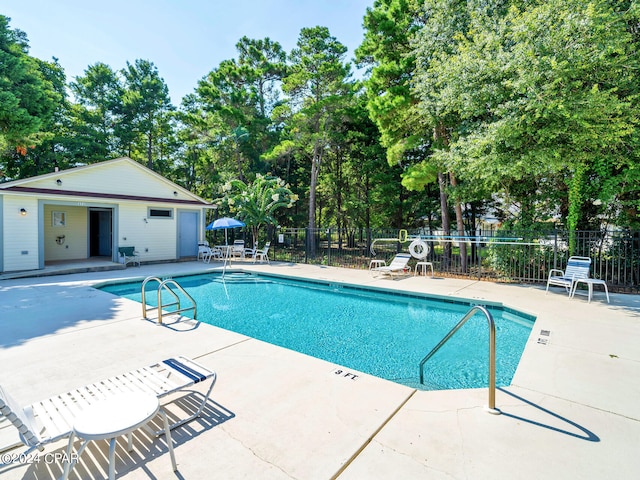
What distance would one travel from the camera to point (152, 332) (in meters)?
5.20

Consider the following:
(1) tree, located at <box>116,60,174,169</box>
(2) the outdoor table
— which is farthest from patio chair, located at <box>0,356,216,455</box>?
(1) tree, located at <box>116,60,174,169</box>

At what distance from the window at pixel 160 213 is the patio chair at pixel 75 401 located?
13.5 metres

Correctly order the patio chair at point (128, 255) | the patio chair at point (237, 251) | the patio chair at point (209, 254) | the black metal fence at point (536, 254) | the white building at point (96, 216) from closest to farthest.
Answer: the black metal fence at point (536, 254) → the white building at point (96, 216) → the patio chair at point (128, 255) → the patio chair at point (209, 254) → the patio chair at point (237, 251)

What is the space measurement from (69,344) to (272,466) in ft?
13.2

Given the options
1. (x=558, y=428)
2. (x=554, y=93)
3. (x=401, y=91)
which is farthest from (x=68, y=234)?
(x=554, y=93)

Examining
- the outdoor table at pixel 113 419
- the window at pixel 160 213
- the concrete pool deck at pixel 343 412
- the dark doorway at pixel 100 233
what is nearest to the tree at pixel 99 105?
the dark doorway at pixel 100 233

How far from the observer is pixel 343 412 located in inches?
114

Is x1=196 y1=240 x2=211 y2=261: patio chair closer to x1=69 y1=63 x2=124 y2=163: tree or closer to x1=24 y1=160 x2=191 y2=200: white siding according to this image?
x1=24 y1=160 x2=191 y2=200: white siding

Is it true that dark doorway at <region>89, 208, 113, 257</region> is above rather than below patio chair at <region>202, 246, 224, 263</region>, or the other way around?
above

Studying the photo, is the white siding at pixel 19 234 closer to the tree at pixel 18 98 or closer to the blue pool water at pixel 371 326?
the tree at pixel 18 98

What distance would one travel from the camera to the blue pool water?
4727 mm

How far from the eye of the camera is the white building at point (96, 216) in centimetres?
1141

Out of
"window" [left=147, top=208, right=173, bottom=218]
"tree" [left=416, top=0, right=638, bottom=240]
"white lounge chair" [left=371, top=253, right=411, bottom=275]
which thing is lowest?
"white lounge chair" [left=371, top=253, right=411, bottom=275]

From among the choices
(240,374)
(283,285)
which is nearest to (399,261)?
(283,285)
